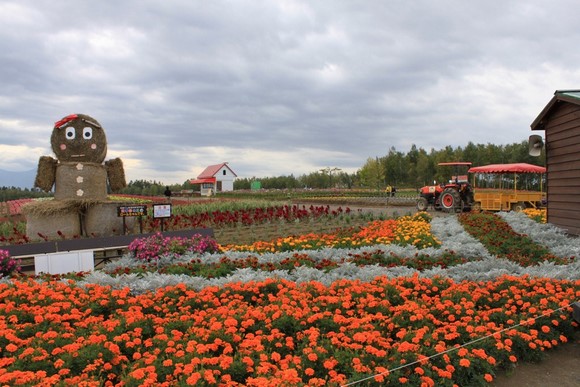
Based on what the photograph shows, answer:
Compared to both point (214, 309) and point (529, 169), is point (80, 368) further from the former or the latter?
point (529, 169)

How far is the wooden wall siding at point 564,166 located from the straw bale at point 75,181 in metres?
13.2

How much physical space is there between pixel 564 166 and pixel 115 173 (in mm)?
13112

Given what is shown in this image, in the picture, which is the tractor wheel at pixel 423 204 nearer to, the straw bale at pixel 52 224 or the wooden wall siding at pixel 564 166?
the wooden wall siding at pixel 564 166

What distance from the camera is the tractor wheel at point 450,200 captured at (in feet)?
64.5

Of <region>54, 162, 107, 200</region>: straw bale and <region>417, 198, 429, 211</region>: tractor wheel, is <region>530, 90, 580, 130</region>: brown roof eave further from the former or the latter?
<region>54, 162, 107, 200</region>: straw bale

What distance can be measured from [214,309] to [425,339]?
2.43m

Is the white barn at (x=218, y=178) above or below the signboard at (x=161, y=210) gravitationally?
above

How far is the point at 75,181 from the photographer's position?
12977mm

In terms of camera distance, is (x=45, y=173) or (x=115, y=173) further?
(x=115, y=173)

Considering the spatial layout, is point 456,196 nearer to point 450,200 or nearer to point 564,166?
point 450,200

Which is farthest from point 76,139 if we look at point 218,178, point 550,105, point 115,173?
point 218,178

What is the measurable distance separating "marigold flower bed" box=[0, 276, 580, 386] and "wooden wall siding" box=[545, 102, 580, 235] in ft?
21.2

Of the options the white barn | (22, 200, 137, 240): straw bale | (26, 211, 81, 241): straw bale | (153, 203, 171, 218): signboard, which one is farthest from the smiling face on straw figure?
the white barn

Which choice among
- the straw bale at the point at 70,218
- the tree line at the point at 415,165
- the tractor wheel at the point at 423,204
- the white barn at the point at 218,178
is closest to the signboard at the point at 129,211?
the straw bale at the point at 70,218
